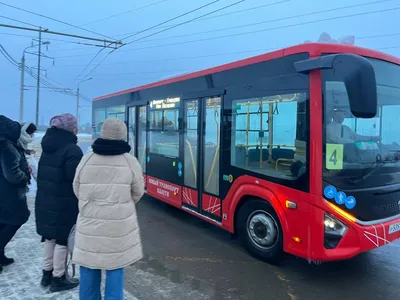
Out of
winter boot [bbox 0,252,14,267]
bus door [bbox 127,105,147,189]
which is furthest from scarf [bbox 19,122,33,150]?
bus door [bbox 127,105,147,189]

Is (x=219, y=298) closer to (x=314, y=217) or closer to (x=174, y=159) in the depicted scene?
(x=314, y=217)

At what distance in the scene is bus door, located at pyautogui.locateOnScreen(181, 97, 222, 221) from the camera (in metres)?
5.57

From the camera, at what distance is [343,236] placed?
3822 mm

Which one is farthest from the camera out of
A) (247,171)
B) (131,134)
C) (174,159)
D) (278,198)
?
(131,134)

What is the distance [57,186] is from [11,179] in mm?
852

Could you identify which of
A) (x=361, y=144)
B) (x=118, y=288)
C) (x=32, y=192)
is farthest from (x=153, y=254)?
(x=32, y=192)

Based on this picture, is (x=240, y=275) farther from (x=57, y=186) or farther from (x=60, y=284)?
(x=57, y=186)

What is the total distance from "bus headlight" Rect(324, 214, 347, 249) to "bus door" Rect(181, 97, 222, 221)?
1932 mm

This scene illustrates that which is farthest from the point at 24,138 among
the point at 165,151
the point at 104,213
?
the point at 165,151

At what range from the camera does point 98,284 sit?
2.97 m

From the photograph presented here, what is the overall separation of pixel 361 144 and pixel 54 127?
345cm

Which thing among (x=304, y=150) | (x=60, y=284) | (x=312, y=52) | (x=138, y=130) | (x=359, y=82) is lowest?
(x=60, y=284)

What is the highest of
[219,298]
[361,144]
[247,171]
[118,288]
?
[361,144]

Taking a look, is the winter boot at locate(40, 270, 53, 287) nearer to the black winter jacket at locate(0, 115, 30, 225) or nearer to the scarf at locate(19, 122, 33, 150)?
the black winter jacket at locate(0, 115, 30, 225)
